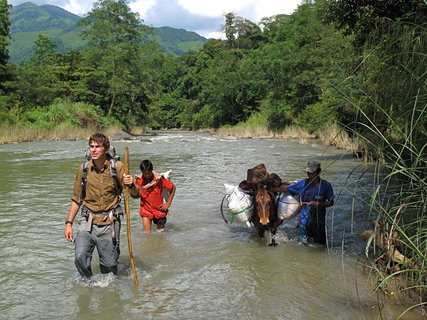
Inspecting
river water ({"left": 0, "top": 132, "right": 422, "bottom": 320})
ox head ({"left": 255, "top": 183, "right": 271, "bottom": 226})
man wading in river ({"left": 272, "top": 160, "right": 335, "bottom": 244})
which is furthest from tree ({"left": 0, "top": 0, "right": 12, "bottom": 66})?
man wading in river ({"left": 272, "top": 160, "right": 335, "bottom": 244})

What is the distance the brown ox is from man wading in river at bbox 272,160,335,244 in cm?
31

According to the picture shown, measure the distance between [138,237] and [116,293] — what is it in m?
2.55

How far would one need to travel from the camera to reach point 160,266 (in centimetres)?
611

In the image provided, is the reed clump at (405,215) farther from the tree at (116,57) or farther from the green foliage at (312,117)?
the tree at (116,57)

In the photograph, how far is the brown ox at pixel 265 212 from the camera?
6531 millimetres

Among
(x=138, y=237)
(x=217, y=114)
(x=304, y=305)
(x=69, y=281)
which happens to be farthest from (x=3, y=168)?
(x=217, y=114)

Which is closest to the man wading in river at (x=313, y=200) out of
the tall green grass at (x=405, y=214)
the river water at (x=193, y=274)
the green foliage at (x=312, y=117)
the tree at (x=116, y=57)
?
the river water at (x=193, y=274)

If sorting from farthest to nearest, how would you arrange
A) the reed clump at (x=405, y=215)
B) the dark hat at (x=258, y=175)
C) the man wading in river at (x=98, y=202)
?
the dark hat at (x=258, y=175) < the man wading in river at (x=98, y=202) < the reed clump at (x=405, y=215)

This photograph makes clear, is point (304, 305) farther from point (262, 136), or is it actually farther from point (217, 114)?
point (217, 114)

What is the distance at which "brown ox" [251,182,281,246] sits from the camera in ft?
21.4

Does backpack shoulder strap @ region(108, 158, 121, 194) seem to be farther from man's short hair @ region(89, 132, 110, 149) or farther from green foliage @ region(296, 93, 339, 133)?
green foliage @ region(296, 93, 339, 133)

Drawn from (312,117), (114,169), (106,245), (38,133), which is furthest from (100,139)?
(312,117)

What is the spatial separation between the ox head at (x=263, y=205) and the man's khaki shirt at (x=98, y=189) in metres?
2.52

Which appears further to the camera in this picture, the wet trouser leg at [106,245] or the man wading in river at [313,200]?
the man wading in river at [313,200]
